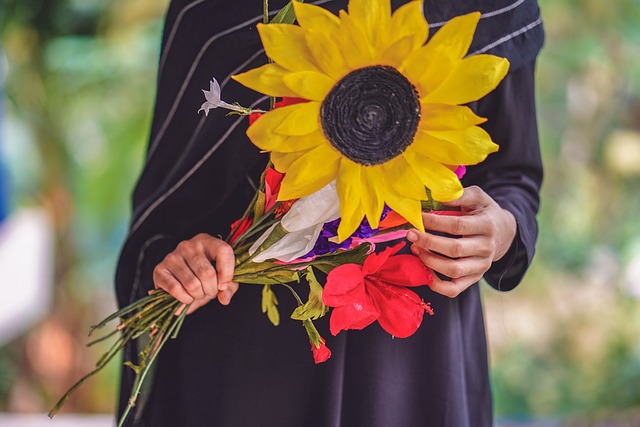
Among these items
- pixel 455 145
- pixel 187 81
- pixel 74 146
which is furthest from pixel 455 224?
pixel 74 146

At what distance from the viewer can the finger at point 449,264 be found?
59 centimetres

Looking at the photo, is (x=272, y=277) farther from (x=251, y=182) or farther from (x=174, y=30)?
(x=174, y=30)

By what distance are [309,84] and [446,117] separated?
95mm

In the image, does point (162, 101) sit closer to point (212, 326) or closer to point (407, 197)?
point (212, 326)

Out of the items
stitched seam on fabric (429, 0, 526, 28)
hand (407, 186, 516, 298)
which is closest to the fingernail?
hand (407, 186, 516, 298)

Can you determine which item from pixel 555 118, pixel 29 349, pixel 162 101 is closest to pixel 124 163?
pixel 29 349

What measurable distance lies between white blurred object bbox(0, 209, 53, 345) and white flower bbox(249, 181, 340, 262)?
2205 mm

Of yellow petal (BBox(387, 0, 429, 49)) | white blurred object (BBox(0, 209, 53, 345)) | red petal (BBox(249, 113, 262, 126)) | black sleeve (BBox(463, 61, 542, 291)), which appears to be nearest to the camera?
yellow petal (BBox(387, 0, 429, 49))

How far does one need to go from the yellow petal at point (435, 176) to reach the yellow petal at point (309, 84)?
0.07 meters

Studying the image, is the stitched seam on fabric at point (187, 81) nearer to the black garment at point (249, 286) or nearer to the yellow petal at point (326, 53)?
the black garment at point (249, 286)

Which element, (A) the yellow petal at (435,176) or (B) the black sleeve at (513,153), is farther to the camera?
(B) the black sleeve at (513,153)

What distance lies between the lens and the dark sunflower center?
0.49m

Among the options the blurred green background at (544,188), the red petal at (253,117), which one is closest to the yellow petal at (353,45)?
the red petal at (253,117)

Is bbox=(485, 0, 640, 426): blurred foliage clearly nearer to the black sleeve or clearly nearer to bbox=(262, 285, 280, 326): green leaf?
the black sleeve
